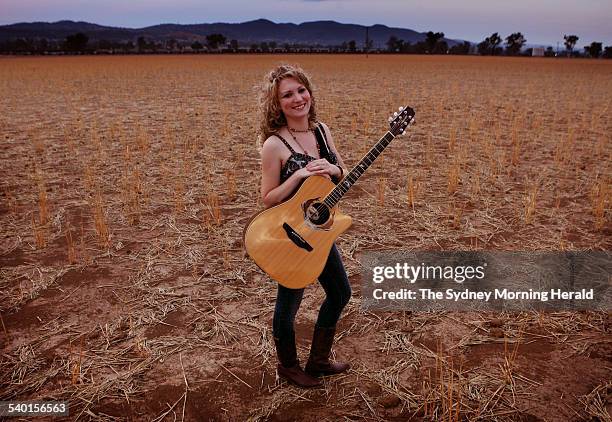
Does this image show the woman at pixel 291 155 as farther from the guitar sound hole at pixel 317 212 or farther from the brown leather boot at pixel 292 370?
the guitar sound hole at pixel 317 212

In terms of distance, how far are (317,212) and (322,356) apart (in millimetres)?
1092

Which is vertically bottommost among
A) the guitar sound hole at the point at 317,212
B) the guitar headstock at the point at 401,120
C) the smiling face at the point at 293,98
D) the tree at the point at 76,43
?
the guitar sound hole at the point at 317,212

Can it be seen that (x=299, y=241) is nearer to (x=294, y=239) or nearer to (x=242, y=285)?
(x=294, y=239)

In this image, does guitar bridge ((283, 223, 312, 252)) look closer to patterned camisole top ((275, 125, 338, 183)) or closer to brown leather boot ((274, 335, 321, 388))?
patterned camisole top ((275, 125, 338, 183))

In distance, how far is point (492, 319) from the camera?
3764mm

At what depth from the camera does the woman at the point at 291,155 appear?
257cm

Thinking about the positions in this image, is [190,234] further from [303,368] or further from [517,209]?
[517,209]

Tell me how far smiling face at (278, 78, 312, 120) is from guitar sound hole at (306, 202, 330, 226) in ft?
1.77

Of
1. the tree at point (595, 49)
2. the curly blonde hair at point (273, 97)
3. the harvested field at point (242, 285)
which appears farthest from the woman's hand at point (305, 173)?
the tree at point (595, 49)

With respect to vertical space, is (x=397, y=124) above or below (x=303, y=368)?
above

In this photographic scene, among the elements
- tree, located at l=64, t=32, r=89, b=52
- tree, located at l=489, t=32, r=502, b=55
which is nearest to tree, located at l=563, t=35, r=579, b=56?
tree, located at l=489, t=32, r=502, b=55

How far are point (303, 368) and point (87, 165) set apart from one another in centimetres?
659

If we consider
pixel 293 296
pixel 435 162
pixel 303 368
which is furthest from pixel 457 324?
pixel 435 162

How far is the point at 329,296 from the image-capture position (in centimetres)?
286
